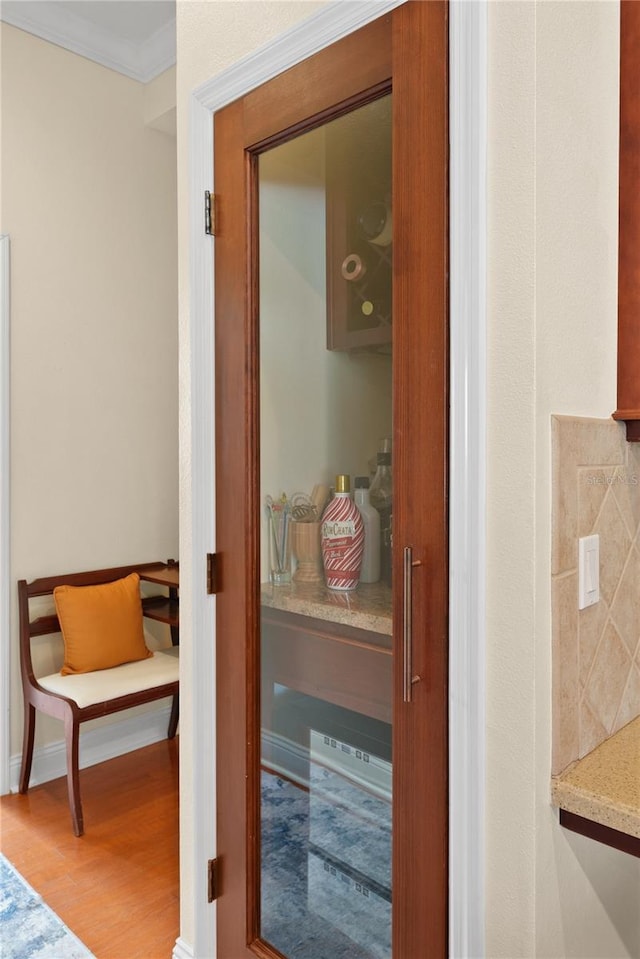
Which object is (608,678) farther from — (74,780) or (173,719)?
(173,719)

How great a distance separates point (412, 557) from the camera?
1.14 metres

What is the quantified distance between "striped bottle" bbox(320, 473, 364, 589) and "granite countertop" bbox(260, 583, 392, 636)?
0.03 meters

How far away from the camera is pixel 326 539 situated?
54.6 inches

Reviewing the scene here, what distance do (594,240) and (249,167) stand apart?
752 mm

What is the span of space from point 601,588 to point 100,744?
8.18 feet

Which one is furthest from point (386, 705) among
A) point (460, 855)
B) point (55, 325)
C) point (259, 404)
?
point (55, 325)

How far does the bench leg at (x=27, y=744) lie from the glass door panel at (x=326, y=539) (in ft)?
4.95

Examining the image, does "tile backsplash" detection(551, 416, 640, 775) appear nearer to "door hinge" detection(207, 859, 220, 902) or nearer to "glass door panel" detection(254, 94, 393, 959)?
Answer: "glass door panel" detection(254, 94, 393, 959)

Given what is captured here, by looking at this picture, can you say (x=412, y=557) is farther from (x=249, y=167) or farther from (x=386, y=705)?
(x=249, y=167)

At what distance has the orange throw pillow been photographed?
2.72m

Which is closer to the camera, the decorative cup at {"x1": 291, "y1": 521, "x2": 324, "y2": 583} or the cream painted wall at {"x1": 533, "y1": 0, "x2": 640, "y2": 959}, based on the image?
the cream painted wall at {"x1": 533, "y1": 0, "x2": 640, "y2": 959}

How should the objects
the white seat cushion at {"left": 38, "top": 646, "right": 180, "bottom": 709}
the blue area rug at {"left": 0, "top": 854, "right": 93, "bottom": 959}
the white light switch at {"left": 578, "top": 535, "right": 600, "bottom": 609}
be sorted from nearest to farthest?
the white light switch at {"left": 578, "top": 535, "right": 600, "bottom": 609}, the blue area rug at {"left": 0, "top": 854, "right": 93, "bottom": 959}, the white seat cushion at {"left": 38, "top": 646, "right": 180, "bottom": 709}

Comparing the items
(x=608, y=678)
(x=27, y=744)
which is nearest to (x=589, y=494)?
(x=608, y=678)

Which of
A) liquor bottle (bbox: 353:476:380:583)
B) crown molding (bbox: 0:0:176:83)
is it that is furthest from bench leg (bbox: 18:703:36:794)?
crown molding (bbox: 0:0:176:83)
